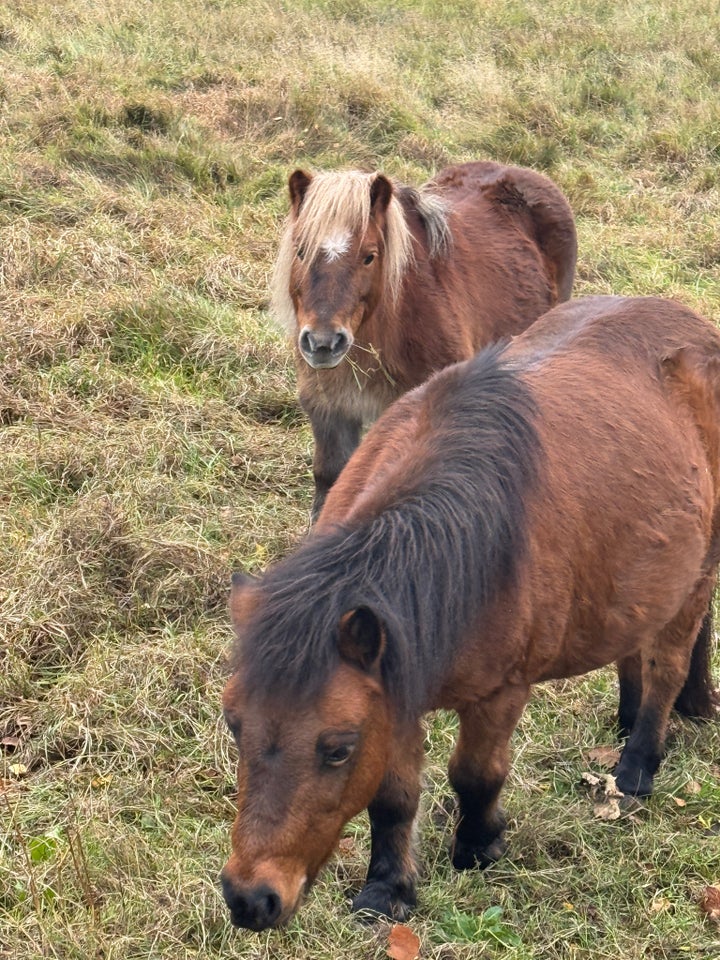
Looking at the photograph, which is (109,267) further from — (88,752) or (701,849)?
(701,849)

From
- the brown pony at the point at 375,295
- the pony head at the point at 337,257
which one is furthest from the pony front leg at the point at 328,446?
the pony head at the point at 337,257

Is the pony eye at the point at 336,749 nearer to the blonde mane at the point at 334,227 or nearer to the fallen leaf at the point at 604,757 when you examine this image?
the fallen leaf at the point at 604,757

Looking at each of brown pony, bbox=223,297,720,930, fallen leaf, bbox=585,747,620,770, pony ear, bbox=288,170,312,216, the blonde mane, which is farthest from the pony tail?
pony ear, bbox=288,170,312,216

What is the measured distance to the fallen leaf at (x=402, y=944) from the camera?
2805 mm

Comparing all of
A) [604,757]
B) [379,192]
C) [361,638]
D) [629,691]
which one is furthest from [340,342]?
[361,638]

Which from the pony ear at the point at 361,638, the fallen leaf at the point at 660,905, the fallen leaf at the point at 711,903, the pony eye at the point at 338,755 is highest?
the pony ear at the point at 361,638

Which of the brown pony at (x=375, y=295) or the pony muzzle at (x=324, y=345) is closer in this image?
the pony muzzle at (x=324, y=345)

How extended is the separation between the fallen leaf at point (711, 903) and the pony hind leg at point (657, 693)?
1.51 ft

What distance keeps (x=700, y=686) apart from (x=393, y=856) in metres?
1.47

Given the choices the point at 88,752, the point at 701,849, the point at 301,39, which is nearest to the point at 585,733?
the point at 701,849

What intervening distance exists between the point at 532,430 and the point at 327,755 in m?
1.09

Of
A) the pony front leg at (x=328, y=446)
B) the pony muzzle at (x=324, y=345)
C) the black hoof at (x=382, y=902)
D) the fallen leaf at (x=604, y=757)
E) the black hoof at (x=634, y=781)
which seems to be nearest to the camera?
the black hoof at (x=382, y=902)

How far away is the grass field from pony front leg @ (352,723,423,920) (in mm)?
88

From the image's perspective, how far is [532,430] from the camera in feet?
9.54
